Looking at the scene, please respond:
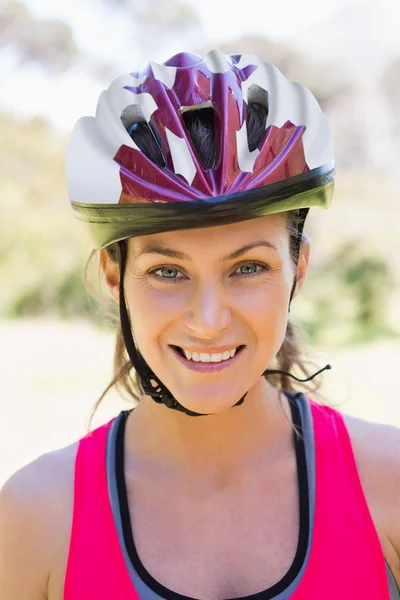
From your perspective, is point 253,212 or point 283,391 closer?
point 253,212

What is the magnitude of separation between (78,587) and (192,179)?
1.29 metres

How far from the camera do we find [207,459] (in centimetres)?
274

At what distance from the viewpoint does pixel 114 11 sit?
32281 millimetres

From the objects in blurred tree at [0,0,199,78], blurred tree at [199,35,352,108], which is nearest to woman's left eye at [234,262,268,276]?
blurred tree at [199,35,352,108]

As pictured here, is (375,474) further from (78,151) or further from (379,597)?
(78,151)

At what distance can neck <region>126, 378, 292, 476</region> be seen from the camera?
273 cm

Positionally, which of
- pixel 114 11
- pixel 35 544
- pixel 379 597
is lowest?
pixel 379 597

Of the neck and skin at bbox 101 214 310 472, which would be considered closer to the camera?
skin at bbox 101 214 310 472

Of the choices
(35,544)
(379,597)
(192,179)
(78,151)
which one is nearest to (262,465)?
(379,597)

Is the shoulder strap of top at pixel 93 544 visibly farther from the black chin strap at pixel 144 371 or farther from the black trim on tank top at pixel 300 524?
the black chin strap at pixel 144 371

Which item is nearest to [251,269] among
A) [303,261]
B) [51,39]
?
[303,261]

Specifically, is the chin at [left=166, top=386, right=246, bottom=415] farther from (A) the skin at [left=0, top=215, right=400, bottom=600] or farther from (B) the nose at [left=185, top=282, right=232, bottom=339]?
(B) the nose at [left=185, top=282, right=232, bottom=339]

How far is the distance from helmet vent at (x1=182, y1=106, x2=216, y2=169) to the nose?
1.35 feet

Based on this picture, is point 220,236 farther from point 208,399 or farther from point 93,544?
point 93,544
